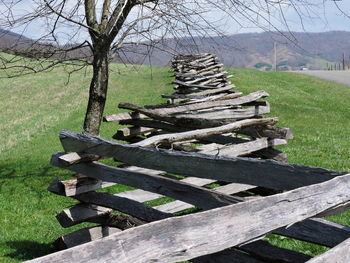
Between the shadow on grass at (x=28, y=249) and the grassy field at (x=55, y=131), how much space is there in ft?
0.04

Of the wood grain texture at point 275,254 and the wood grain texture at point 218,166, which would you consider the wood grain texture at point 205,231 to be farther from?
the wood grain texture at point 275,254

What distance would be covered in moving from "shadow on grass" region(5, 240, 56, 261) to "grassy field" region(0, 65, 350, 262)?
0.04 feet

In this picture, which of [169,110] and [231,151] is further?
[169,110]

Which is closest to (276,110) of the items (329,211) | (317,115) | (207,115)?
(317,115)

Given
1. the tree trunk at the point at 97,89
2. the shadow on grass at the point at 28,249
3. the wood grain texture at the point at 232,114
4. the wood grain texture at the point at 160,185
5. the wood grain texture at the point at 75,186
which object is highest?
the tree trunk at the point at 97,89

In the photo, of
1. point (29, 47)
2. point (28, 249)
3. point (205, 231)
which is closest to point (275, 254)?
point (205, 231)

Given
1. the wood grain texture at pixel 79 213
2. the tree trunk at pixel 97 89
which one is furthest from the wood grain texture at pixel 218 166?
the tree trunk at pixel 97 89

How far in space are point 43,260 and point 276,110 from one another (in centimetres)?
1705

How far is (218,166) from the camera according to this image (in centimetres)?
356

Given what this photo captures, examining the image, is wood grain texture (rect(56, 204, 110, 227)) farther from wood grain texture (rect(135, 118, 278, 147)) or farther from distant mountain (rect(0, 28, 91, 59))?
distant mountain (rect(0, 28, 91, 59))

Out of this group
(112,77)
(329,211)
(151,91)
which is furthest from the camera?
(112,77)

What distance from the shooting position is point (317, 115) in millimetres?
18062

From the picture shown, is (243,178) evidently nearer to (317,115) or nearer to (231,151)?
(231,151)

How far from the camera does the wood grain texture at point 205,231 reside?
2084mm
